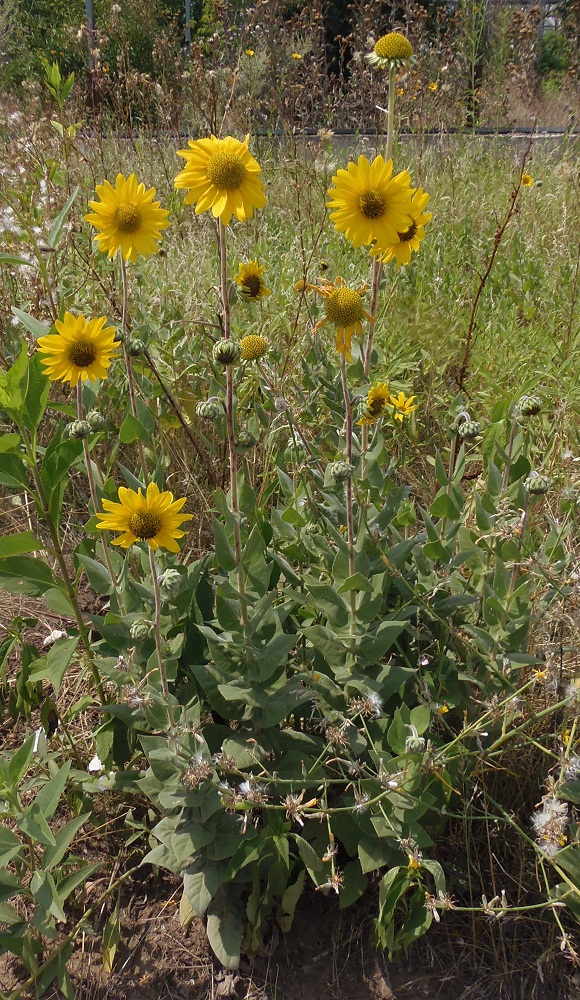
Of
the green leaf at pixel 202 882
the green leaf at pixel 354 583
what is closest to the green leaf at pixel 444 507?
the green leaf at pixel 354 583

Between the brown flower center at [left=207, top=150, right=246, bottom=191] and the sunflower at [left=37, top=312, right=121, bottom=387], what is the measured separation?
0.38 m

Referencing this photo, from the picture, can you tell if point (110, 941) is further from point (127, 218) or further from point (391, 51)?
point (391, 51)

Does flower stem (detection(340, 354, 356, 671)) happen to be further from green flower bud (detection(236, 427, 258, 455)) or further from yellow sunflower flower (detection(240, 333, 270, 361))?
yellow sunflower flower (detection(240, 333, 270, 361))

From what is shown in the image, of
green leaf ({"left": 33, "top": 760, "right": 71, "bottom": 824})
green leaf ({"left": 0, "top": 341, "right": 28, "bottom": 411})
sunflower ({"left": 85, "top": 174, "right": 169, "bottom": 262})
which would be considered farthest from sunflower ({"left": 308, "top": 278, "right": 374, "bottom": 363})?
green leaf ({"left": 33, "top": 760, "right": 71, "bottom": 824})

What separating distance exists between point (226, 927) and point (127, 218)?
4.72 ft

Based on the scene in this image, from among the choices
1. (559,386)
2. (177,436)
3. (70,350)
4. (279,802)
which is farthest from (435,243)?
(279,802)

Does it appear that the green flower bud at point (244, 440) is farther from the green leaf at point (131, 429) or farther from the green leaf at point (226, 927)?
the green leaf at point (226, 927)

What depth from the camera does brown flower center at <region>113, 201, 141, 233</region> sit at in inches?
57.7

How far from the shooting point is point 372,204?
1380 millimetres

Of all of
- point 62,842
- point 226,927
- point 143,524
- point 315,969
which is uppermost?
point 143,524

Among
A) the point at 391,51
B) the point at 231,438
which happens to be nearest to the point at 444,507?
the point at 231,438

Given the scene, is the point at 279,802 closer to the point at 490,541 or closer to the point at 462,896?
the point at 462,896

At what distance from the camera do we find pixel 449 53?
6.31 metres

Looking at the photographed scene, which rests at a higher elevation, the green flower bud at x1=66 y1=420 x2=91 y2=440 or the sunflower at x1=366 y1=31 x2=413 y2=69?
the sunflower at x1=366 y1=31 x2=413 y2=69
